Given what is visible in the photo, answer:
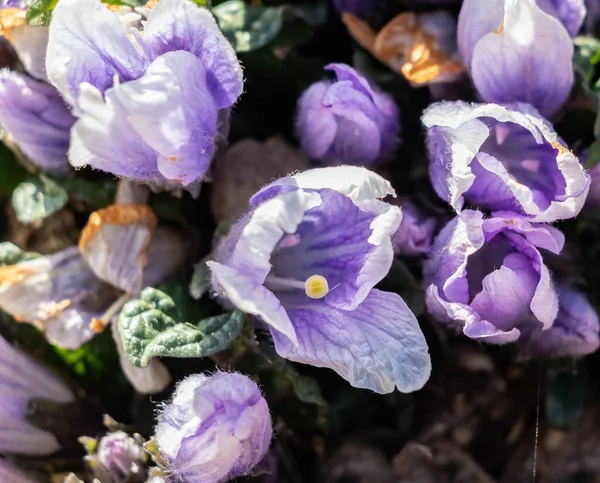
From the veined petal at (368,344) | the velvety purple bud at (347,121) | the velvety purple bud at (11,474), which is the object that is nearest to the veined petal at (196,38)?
the velvety purple bud at (347,121)

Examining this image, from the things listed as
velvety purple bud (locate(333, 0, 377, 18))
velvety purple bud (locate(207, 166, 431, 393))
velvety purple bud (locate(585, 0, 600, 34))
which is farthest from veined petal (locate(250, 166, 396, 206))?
velvety purple bud (locate(585, 0, 600, 34))

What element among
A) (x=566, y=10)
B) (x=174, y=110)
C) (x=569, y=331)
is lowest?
(x=569, y=331)

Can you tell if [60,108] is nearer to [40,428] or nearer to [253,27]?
[253,27]

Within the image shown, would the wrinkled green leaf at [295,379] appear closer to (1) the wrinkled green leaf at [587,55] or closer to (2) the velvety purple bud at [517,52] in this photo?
(2) the velvety purple bud at [517,52]

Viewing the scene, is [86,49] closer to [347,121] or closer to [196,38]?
[196,38]

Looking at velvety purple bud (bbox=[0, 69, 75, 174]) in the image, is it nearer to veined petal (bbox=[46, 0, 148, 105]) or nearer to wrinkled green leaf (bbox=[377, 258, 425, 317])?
veined petal (bbox=[46, 0, 148, 105])

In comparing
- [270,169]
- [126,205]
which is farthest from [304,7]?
[126,205]

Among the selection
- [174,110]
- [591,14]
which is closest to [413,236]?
[174,110]
